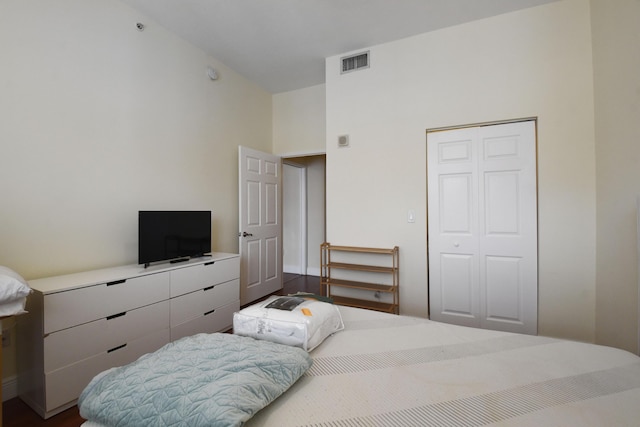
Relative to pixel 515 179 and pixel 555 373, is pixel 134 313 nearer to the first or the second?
pixel 555 373

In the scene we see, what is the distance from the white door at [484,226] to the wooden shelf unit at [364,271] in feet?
1.26

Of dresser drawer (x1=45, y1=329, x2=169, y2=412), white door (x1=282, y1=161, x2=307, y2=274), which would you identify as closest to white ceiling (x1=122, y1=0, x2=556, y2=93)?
white door (x1=282, y1=161, x2=307, y2=274)

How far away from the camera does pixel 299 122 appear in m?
4.02

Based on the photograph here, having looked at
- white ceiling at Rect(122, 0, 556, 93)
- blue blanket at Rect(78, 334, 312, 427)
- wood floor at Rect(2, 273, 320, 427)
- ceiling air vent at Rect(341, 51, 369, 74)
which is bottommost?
wood floor at Rect(2, 273, 320, 427)

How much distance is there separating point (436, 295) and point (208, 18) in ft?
11.4

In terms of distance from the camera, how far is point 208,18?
256 centimetres

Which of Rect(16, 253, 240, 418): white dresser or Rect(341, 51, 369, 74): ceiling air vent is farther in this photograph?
Rect(341, 51, 369, 74): ceiling air vent

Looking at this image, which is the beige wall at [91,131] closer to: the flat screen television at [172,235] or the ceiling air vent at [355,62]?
the flat screen television at [172,235]

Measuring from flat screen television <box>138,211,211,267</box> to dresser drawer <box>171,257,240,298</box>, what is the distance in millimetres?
213

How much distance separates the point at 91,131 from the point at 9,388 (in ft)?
6.00

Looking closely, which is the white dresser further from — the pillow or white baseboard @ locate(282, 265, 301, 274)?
white baseboard @ locate(282, 265, 301, 274)

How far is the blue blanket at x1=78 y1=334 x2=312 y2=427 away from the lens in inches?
28.9

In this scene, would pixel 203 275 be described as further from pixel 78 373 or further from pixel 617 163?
pixel 617 163

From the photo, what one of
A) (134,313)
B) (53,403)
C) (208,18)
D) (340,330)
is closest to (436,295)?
(340,330)
